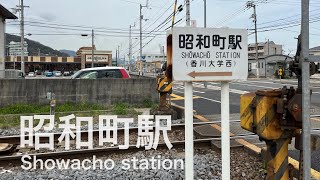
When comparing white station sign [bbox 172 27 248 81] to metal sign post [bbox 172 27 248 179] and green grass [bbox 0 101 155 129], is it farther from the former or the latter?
green grass [bbox 0 101 155 129]

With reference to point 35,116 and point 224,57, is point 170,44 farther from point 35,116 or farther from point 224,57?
point 35,116

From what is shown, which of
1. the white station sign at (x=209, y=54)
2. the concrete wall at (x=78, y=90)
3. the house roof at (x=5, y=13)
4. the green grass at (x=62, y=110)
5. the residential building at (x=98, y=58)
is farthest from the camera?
the residential building at (x=98, y=58)

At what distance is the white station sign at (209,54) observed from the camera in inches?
108

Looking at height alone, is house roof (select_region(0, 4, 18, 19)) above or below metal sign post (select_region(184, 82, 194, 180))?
above

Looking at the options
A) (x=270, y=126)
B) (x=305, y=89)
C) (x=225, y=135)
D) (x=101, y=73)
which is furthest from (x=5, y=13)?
(x=305, y=89)

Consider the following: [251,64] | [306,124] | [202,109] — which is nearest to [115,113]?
[202,109]

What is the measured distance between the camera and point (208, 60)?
2.81 metres

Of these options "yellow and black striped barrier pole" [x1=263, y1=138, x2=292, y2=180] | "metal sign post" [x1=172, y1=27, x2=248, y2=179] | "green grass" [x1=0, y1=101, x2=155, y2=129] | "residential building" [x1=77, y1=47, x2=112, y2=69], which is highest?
"residential building" [x1=77, y1=47, x2=112, y2=69]

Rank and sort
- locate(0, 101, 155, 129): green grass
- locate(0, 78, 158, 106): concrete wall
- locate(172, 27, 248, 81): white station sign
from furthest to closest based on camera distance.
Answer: locate(0, 78, 158, 106): concrete wall → locate(0, 101, 155, 129): green grass → locate(172, 27, 248, 81): white station sign

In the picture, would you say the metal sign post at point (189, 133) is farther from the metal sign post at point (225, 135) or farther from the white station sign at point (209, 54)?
the metal sign post at point (225, 135)

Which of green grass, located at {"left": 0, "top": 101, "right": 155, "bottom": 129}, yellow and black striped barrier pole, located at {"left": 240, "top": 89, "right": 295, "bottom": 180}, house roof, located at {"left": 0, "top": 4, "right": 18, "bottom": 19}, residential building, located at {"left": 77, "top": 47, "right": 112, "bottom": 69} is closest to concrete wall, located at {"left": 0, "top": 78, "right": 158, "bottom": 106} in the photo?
green grass, located at {"left": 0, "top": 101, "right": 155, "bottom": 129}

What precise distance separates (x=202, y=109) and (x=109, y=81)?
3.90 m

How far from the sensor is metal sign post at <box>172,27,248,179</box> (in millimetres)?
2742

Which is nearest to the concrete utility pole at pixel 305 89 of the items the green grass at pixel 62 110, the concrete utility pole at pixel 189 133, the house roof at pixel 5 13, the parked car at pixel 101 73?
the concrete utility pole at pixel 189 133
